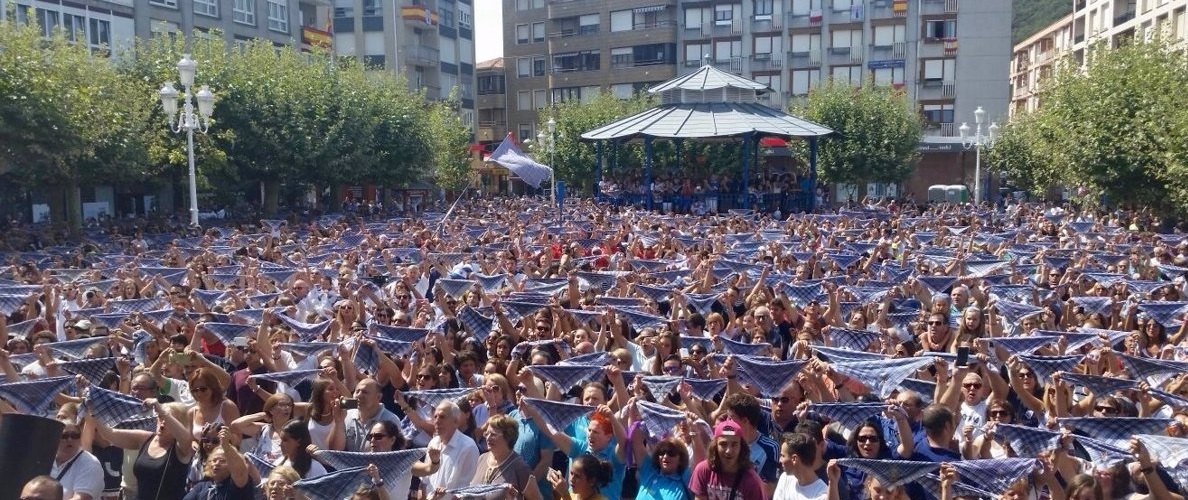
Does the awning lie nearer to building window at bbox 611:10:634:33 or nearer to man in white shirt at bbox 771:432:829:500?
building window at bbox 611:10:634:33

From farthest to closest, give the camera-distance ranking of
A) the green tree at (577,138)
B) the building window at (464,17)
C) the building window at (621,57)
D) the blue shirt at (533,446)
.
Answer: the building window at (464,17) → the building window at (621,57) → the green tree at (577,138) → the blue shirt at (533,446)

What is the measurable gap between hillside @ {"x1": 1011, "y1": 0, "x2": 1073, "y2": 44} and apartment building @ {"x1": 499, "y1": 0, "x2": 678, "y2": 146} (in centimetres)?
4218

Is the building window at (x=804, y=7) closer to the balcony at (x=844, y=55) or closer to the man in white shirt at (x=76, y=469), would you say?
the balcony at (x=844, y=55)

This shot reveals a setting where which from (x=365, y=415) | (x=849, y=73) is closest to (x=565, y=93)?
(x=849, y=73)

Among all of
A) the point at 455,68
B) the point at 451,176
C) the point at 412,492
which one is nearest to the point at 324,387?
the point at 412,492

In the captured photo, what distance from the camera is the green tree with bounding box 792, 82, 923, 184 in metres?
46.8

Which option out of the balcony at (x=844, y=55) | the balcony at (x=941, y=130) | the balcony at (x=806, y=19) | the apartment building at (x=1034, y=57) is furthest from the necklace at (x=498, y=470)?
the apartment building at (x=1034, y=57)

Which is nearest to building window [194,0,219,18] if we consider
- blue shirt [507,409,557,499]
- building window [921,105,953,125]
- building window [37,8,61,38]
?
building window [37,8,61,38]

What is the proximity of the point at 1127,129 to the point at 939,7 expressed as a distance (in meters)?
36.4

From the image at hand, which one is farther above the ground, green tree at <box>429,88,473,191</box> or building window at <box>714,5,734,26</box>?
building window at <box>714,5,734,26</box>

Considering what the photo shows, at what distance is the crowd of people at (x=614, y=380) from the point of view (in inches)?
236

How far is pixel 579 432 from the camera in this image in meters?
6.91

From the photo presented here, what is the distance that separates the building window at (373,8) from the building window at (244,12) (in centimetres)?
1426

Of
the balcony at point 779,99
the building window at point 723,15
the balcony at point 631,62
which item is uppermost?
the building window at point 723,15
